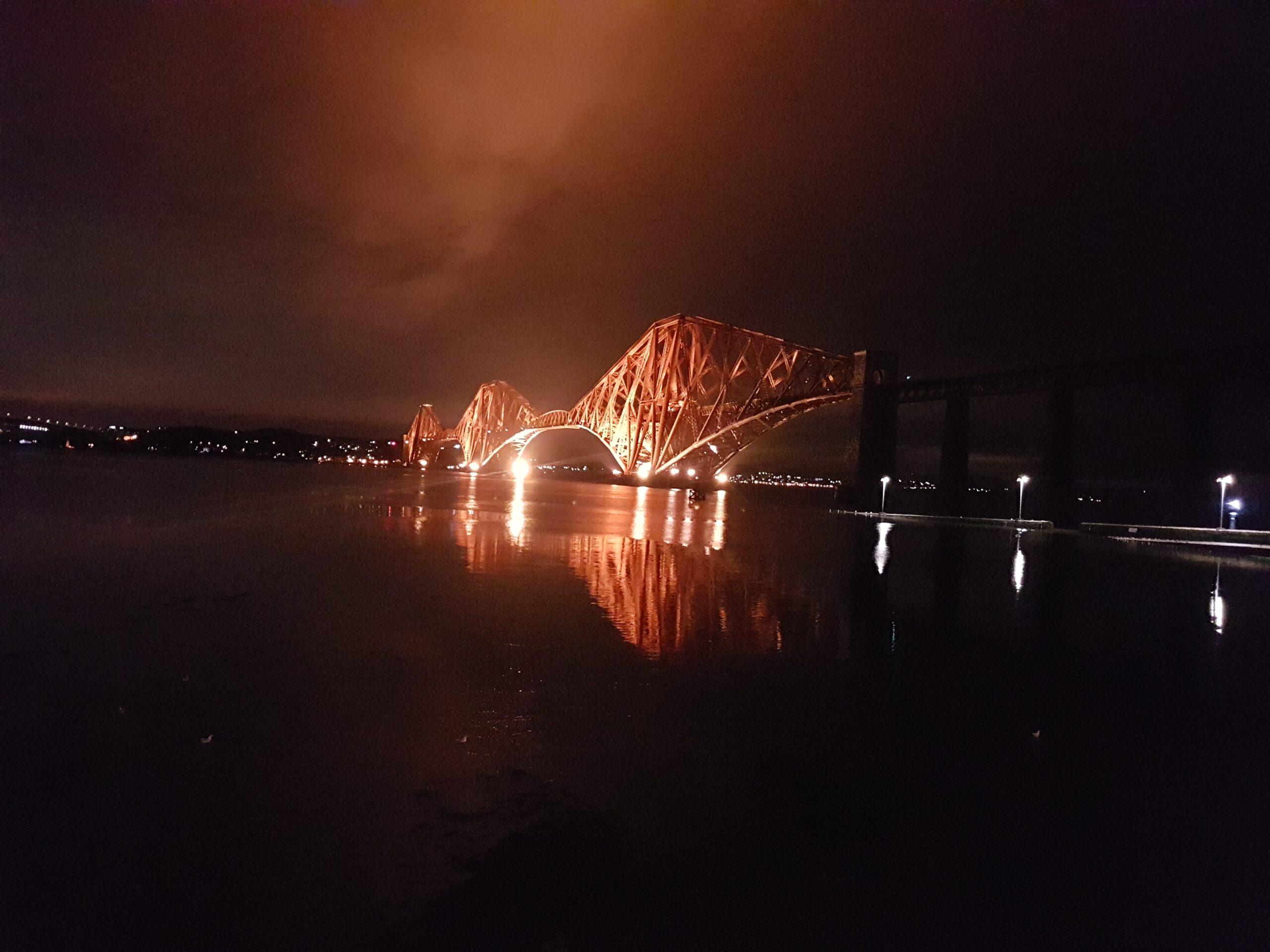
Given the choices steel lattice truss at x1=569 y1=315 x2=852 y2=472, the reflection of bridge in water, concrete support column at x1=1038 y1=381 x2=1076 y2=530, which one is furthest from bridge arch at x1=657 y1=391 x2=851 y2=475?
the reflection of bridge in water

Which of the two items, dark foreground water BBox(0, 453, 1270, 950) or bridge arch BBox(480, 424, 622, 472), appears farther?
bridge arch BBox(480, 424, 622, 472)

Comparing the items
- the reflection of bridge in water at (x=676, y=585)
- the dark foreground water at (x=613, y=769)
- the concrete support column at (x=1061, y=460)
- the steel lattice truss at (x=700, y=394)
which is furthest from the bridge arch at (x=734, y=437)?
the dark foreground water at (x=613, y=769)

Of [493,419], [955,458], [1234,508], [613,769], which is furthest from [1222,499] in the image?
[493,419]

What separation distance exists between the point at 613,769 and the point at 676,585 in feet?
25.8

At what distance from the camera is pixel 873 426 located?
47562mm

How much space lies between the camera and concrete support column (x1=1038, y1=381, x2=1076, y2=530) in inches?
1388

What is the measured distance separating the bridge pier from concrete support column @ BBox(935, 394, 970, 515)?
4.64 meters

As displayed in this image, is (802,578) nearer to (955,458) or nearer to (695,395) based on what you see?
(955,458)

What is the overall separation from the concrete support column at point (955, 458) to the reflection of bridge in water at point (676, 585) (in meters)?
20.2

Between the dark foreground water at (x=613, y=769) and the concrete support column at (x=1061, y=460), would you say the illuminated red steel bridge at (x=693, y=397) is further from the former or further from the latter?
the dark foreground water at (x=613, y=769)

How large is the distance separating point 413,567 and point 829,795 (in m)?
10.5

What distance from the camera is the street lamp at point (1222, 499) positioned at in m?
30.4

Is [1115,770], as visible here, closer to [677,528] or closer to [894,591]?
[894,591]

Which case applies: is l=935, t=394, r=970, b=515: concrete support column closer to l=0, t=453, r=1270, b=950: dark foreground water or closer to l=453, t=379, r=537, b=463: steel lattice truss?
l=0, t=453, r=1270, b=950: dark foreground water
